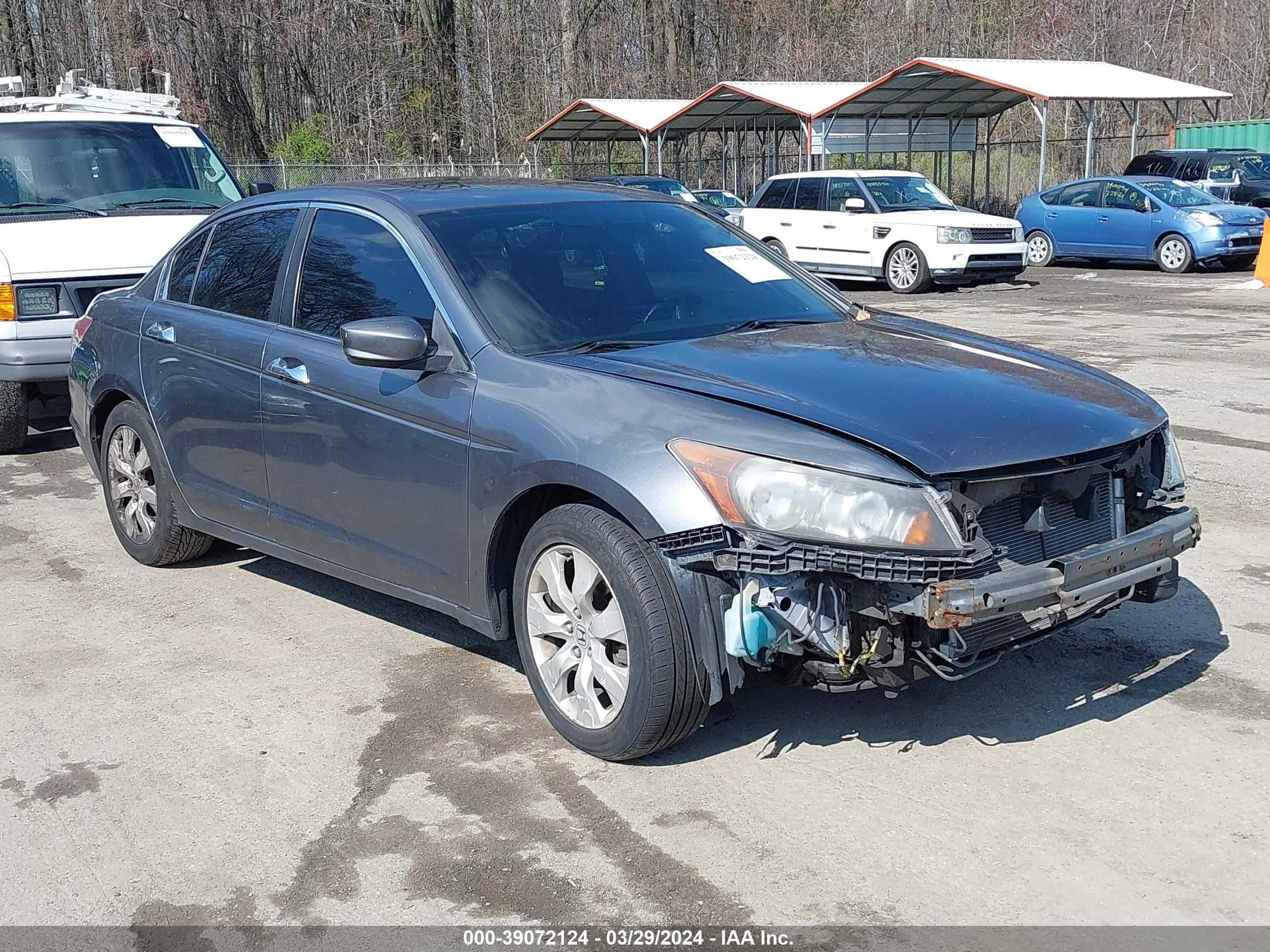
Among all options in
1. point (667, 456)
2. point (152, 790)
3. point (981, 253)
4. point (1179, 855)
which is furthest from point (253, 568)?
point (981, 253)

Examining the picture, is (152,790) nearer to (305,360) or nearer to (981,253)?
(305,360)

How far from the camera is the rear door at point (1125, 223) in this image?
22.1 meters

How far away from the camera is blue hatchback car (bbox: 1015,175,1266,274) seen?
832 inches

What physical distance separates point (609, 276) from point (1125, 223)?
63.7 feet

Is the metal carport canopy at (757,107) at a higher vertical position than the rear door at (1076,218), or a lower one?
A: higher

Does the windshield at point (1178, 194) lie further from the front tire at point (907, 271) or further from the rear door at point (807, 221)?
the rear door at point (807, 221)

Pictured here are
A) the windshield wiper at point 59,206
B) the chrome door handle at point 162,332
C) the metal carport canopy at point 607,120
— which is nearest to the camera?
the chrome door handle at point 162,332

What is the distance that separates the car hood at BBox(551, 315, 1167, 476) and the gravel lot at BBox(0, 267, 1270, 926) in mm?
949

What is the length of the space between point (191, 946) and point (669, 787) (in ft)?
4.54

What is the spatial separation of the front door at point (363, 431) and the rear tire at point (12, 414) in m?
4.31

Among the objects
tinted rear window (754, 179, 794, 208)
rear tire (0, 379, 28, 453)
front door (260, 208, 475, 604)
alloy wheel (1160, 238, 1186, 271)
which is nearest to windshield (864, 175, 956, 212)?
tinted rear window (754, 179, 794, 208)

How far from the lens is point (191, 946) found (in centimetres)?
330

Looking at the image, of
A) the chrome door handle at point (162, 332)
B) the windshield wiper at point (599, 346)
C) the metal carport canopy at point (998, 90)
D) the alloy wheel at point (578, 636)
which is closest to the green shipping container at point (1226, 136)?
the metal carport canopy at point (998, 90)

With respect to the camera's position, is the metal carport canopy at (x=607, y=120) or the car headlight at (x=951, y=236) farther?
the metal carport canopy at (x=607, y=120)
